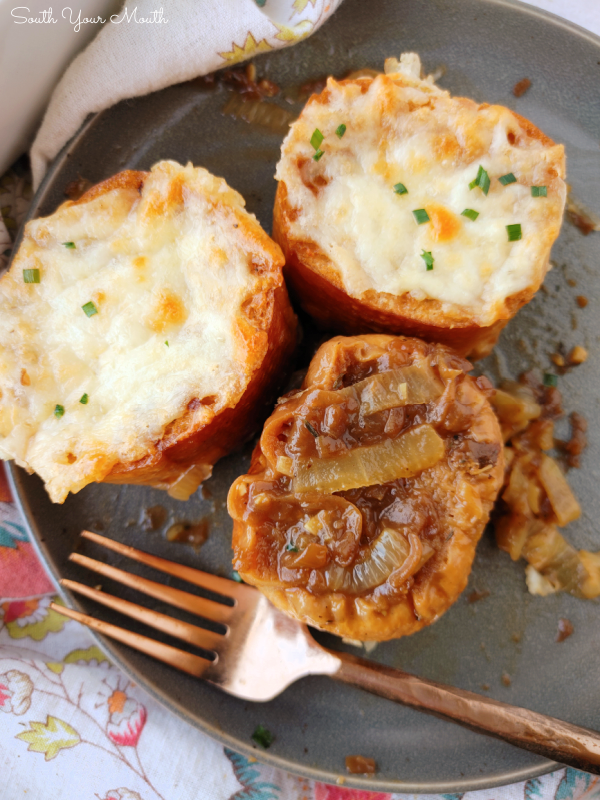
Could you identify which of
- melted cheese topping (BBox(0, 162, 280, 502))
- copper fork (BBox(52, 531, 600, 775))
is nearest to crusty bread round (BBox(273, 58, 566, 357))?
melted cheese topping (BBox(0, 162, 280, 502))

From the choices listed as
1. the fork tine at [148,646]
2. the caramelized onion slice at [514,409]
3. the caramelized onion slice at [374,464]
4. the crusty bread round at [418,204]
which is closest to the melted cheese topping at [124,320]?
the crusty bread round at [418,204]

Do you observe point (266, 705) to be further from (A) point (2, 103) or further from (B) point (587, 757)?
(A) point (2, 103)

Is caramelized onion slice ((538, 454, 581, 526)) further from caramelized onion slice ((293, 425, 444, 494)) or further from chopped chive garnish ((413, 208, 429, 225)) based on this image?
chopped chive garnish ((413, 208, 429, 225))

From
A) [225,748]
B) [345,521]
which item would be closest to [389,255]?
[345,521]

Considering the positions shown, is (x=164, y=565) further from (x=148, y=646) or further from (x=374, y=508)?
(x=374, y=508)

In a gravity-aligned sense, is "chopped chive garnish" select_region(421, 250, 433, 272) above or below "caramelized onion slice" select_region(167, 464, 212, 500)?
above

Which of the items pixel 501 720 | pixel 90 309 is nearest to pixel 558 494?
pixel 501 720
